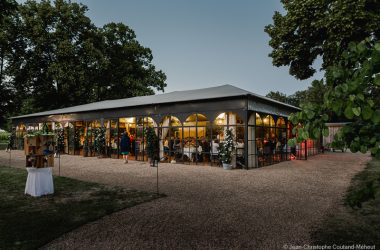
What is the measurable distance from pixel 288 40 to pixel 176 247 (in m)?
15.2

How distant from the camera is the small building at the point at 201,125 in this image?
13.9m

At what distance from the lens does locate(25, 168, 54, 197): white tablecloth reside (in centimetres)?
735

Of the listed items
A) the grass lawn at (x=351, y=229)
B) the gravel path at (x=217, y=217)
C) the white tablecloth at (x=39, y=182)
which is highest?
the white tablecloth at (x=39, y=182)

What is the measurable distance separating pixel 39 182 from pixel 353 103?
8.26 meters

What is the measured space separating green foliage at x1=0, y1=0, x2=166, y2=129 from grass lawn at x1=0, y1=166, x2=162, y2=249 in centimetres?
2321

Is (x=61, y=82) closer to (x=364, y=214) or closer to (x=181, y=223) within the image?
(x=181, y=223)

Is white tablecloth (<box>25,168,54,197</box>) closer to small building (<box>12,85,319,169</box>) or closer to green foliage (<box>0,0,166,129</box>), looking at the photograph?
small building (<box>12,85,319,169</box>)

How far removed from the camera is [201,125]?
1533 centimetres

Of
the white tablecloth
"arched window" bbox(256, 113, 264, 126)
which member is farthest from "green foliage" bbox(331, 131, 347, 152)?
"arched window" bbox(256, 113, 264, 126)

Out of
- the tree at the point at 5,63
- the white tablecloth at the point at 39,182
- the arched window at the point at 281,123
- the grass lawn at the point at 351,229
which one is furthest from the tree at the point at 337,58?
the tree at the point at 5,63

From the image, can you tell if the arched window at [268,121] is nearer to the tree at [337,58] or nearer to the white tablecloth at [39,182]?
the tree at [337,58]

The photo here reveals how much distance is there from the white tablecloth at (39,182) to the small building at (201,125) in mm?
8587

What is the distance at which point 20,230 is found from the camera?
4758 millimetres

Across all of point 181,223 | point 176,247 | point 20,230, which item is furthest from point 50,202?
point 176,247
